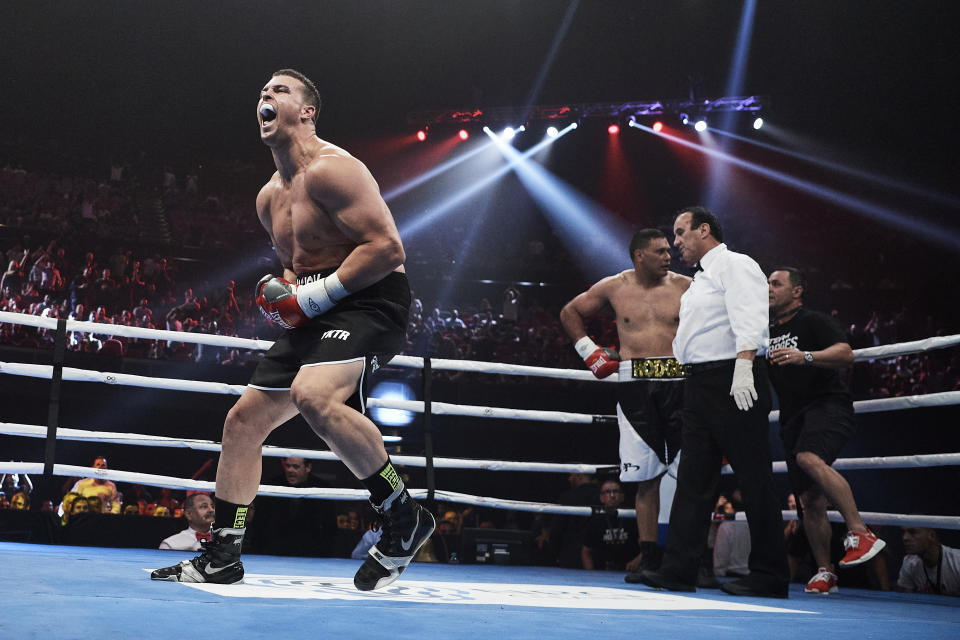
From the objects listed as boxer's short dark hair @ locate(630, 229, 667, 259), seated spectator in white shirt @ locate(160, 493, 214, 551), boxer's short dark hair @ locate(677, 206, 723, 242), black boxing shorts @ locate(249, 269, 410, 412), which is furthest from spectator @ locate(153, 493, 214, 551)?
boxer's short dark hair @ locate(677, 206, 723, 242)

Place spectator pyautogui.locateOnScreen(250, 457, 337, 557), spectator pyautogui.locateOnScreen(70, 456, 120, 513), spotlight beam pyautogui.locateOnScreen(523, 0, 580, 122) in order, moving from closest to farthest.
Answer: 1. spectator pyautogui.locateOnScreen(250, 457, 337, 557)
2. spectator pyautogui.locateOnScreen(70, 456, 120, 513)
3. spotlight beam pyautogui.locateOnScreen(523, 0, 580, 122)

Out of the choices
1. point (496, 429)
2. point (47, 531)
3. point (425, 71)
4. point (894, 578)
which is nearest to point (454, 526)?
point (496, 429)

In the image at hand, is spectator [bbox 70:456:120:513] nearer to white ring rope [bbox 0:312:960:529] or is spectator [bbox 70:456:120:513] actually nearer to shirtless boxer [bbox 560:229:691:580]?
white ring rope [bbox 0:312:960:529]

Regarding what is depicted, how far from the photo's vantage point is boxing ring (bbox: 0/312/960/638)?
1.32m

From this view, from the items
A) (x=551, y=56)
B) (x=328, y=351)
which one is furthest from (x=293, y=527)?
(x=551, y=56)

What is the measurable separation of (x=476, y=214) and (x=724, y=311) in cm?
1277

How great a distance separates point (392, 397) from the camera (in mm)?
8664

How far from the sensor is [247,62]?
47.7ft

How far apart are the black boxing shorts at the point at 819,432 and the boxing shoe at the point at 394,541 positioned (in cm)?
176

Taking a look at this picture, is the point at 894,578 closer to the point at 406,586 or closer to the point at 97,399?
the point at 406,586

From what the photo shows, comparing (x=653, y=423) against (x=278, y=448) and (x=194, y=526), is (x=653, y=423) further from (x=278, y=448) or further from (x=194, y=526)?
(x=194, y=526)

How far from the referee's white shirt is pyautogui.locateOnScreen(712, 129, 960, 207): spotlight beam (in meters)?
11.4

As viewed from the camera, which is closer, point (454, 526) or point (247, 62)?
point (454, 526)

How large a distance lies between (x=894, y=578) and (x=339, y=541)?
376cm
